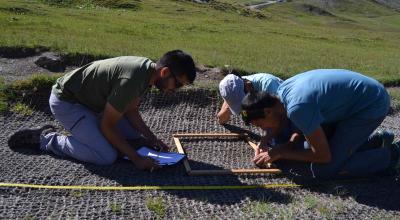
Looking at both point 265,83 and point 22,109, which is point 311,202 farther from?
point 22,109

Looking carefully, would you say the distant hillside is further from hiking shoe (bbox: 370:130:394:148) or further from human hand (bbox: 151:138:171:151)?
human hand (bbox: 151:138:171:151)

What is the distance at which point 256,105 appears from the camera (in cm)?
459

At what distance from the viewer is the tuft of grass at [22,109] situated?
6665mm

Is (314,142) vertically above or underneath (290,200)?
above

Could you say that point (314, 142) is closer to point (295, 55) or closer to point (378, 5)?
point (295, 55)

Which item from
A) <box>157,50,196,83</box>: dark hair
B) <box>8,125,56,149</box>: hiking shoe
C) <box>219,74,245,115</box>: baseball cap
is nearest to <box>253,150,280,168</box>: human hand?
<box>219,74,245,115</box>: baseball cap

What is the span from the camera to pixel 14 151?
534 centimetres

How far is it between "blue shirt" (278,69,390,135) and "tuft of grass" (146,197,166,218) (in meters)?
1.39

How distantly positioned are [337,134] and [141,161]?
6.43 feet

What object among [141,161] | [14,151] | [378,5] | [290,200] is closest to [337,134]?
[290,200]

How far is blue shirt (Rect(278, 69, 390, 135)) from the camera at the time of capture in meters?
4.45

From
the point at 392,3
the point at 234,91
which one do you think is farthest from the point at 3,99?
the point at 392,3

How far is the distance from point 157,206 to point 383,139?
8.56 ft

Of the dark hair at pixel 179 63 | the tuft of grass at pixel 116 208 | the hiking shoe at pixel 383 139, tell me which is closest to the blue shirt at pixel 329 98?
the hiking shoe at pixel 383 139
